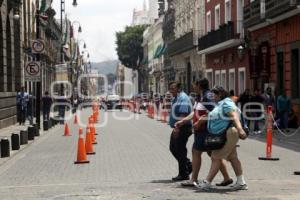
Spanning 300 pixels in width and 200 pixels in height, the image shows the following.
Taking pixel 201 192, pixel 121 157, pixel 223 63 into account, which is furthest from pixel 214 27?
pixel 201 192

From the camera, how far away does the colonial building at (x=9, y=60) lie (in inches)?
1185

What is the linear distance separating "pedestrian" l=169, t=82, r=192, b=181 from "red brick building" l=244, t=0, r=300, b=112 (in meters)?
14.6

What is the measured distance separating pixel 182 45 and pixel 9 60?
26600 millimetres

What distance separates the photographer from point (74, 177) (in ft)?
41.8

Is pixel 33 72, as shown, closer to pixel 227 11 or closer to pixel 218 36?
pixel 218 36

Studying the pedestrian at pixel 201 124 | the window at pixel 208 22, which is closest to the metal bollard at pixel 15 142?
the pedestrian at pixel 201 124

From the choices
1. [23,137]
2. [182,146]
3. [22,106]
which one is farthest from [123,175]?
[22,106]

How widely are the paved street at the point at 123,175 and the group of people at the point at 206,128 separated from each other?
1.19 feet

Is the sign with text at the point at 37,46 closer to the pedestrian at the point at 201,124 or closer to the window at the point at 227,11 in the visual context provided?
the pedestrian at the point at 201,124

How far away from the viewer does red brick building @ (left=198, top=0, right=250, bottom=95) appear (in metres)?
36.9

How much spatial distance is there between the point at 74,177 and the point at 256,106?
1481 centimetres

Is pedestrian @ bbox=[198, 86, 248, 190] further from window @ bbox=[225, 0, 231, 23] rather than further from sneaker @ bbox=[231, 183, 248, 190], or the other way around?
window @ bbox=[225, 0, 231, 23]

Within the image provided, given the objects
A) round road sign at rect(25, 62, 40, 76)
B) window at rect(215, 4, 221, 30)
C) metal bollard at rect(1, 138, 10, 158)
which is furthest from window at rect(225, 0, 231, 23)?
metal bollard at rect(1, 138, 10, 158)

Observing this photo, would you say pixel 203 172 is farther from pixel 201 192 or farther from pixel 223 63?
pixel 223 63
